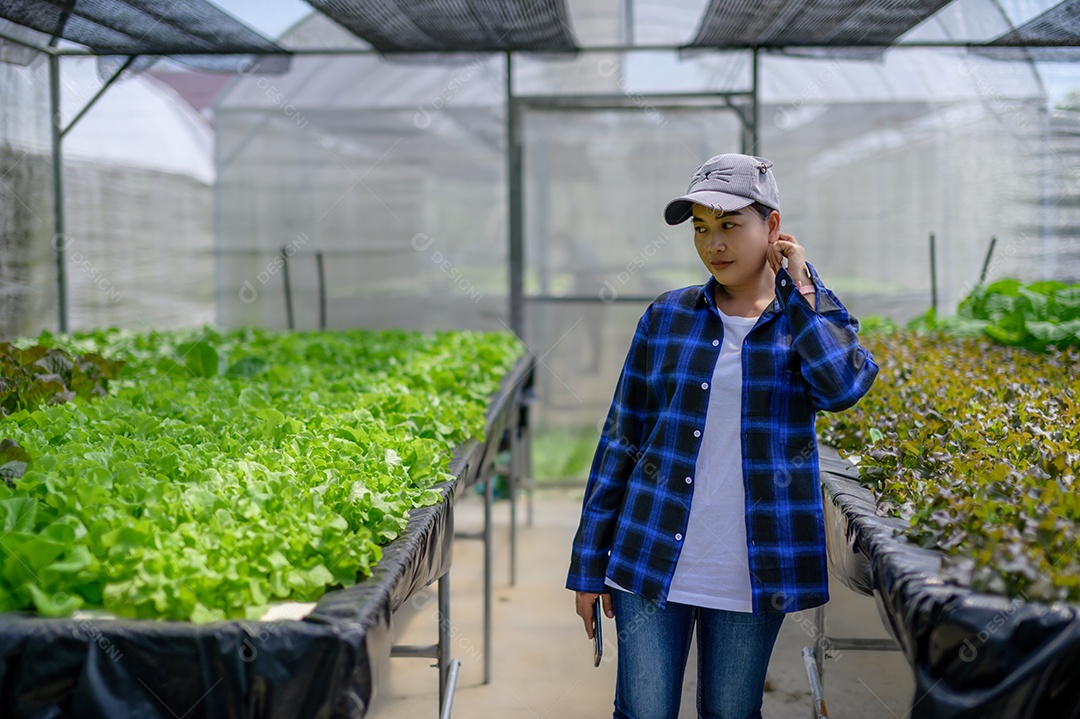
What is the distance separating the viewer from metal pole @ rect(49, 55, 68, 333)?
6.31 meters

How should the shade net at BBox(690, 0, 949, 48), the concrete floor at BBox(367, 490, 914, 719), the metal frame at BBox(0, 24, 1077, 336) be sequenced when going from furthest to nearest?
1. the metal frame at BBox(0, 24, 1077, 336)
2. the shade net at BBox(690, 0, 949, 48)
3. the concrete floor at BBox(367, 490, 914, 719)

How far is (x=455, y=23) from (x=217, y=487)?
13.2 ft

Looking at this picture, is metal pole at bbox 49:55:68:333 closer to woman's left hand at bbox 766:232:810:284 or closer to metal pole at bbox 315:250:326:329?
metal pole at bbox 315:250:326:329

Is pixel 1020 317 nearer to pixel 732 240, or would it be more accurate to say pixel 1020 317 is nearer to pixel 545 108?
pixel 732 240

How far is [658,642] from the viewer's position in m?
1.96

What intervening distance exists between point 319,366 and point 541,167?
3.07 metres

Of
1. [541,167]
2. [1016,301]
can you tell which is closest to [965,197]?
[1016,301]

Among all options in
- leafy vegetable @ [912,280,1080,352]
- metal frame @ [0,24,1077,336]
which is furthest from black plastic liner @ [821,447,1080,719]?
metal frame @ [0,24,1077,336]

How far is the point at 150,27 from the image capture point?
538 centimetres

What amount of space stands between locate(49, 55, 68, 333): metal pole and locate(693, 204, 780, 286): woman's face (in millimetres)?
5679

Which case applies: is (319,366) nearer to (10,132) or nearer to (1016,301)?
(10,132)

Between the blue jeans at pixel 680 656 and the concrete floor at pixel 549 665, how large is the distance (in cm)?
167

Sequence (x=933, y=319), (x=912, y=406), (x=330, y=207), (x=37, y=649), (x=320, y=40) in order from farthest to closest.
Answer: (x=330, y=207)
(x=320, y=40)
(x=933, y=319)
(x=912, y=406)
(x=37, y=649)

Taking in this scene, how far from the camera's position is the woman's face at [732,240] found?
1.98 metres
